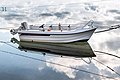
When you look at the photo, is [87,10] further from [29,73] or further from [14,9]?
[29,73]

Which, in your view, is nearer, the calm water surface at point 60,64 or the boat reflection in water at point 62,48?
the calm water surface at point 60,64

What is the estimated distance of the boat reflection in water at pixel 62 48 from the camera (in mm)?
40344

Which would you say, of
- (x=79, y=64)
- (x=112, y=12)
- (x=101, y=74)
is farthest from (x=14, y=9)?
(x=101, y=74)

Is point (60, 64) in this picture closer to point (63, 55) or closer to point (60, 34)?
point (63, 55)

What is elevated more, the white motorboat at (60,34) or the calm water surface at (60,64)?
the white motorboat at (60,34)

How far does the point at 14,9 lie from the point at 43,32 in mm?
31509

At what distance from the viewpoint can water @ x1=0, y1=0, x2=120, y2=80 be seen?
31078 millimetres

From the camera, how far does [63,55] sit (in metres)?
39.5

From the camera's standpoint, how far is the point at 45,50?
4288cm

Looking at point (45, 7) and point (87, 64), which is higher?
point (45, 7)

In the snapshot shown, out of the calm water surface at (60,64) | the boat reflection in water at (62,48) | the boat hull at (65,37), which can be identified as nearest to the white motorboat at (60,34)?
the boat hull at (65,37)

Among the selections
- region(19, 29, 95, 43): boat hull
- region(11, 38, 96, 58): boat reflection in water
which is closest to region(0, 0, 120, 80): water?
region(11, 38, 96, 58): boat reflection in water

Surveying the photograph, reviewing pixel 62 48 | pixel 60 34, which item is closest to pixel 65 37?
Answer: pixel 60 34

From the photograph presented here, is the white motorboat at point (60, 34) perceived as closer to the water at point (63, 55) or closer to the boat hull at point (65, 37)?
the boat hull at point (65, 37)
